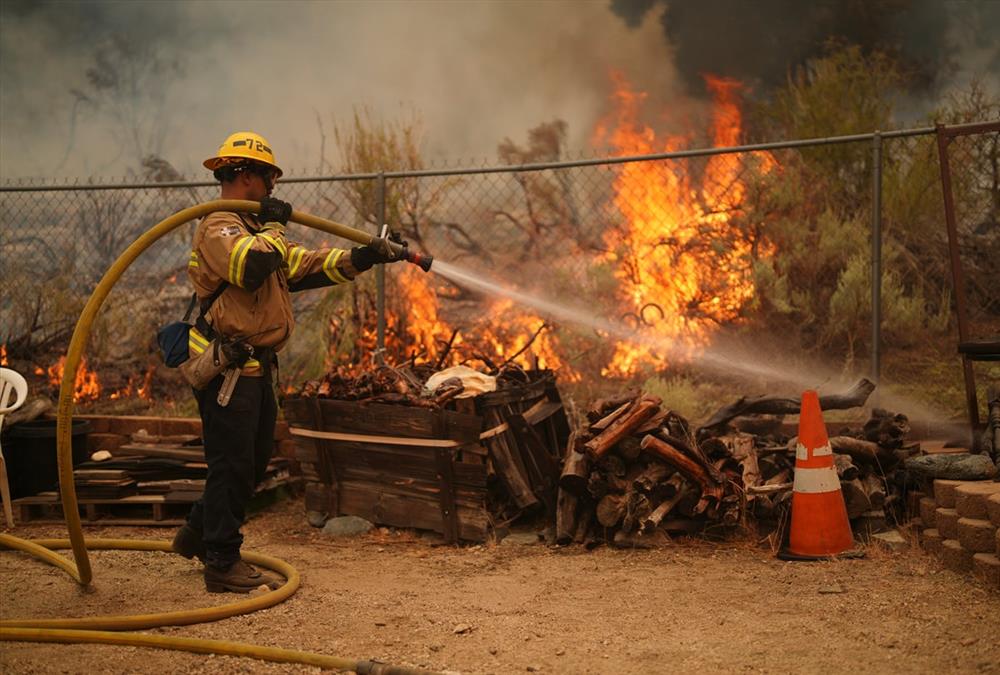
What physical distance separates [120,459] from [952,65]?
11817 millimetres

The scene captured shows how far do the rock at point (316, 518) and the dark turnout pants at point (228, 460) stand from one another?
1.55m

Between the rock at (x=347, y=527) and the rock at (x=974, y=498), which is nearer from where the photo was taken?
the rock at (x=974, y=498)

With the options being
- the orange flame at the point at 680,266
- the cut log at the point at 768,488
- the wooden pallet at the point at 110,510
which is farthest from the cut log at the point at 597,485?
the orange flame at the point at 680,266

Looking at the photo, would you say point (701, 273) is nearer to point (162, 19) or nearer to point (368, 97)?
point (368, 97)

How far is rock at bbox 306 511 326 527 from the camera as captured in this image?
22.9 ft

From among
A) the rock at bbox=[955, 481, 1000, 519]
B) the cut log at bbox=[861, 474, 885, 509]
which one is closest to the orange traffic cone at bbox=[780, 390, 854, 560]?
the cut log at bbox=[861, 474, 885, 509]

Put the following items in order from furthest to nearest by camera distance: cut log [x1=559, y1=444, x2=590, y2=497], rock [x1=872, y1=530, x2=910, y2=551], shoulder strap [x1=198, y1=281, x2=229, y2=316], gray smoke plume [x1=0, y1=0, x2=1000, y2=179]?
gray smoke plume [x1=0, y1=0, x2=1000, y2=179], cut log [x1=559, y1=444, x2=590, y2=497], rock [x1=872, y1=530, x2=910, y2=551], shoulder strap [x1=198, y1=281, x2=229, y2=316]

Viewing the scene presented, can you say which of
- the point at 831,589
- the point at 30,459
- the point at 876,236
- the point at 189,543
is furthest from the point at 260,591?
the point at 876,236

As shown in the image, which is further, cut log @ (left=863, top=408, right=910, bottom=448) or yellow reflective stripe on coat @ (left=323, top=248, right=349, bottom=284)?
cut log @ (left=863, top=408, right=910, bottom=448)

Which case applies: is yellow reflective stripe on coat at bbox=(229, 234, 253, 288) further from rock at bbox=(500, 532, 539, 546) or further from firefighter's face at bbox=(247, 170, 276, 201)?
rock at bbox=(500, 532, 539, 546)

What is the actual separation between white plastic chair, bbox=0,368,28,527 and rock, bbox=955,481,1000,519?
6269mm

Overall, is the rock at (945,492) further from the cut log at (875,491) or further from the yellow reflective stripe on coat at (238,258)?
the yellow reflective stripe on coat at (238,258)

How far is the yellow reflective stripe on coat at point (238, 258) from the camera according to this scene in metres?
4.97

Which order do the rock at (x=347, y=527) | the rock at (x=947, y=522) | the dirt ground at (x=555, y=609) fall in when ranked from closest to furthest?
the dirt ground at (x=555, y=609), the rock at (x=947, y=522), the rock at (x=347, y=527)
